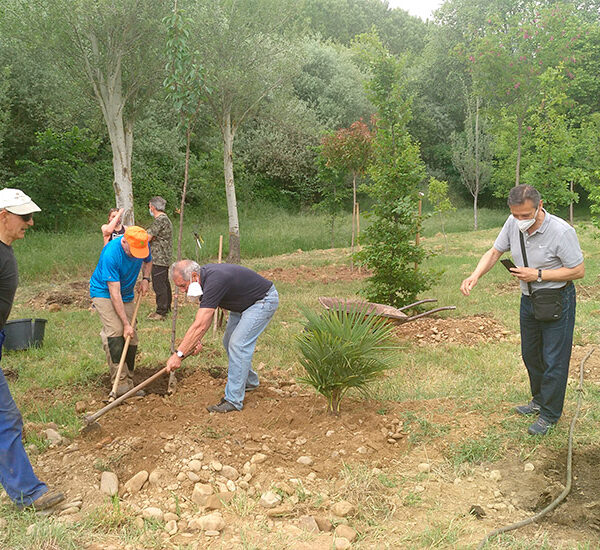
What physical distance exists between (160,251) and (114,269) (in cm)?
305

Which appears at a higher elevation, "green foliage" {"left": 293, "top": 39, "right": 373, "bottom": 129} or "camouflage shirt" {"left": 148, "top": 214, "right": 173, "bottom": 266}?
"green foliage" {"left": 293, "top": 39, "right": 373, "bottom": 129}

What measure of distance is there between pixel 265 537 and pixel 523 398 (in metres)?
2.89

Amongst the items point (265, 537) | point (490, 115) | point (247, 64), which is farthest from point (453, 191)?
point (265, 537)

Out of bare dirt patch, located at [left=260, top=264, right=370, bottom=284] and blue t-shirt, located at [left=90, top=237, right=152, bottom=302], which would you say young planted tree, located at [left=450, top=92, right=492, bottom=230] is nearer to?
bare dirt patch, located at [left=260, top=264, right=370, bottom=284]

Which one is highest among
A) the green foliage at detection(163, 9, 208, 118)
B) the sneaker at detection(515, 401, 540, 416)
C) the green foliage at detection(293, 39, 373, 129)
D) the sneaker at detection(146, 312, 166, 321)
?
the green foliage at detection(293, 39, 373, 129)

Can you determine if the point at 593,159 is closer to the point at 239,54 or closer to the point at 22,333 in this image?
the point at 239,54

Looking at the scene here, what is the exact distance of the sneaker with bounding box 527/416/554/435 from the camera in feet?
13.6

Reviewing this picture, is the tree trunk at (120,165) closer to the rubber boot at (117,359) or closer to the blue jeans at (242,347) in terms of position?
the rubber boot at (117,359)

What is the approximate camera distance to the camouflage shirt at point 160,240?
25.6ft

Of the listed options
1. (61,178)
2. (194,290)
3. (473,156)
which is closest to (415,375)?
(194,290)

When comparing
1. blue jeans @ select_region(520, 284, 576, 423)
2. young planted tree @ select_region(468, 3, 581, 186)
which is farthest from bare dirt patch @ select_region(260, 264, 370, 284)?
blue jeans @ select_region(520, 284, 576, 423)

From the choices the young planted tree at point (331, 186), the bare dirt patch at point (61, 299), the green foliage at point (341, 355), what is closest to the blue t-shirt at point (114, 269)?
the green foliage at point (341, 355)

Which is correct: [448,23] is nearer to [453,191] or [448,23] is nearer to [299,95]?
[453,191]

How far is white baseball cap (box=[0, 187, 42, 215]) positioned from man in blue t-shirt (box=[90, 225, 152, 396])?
1.52 m
